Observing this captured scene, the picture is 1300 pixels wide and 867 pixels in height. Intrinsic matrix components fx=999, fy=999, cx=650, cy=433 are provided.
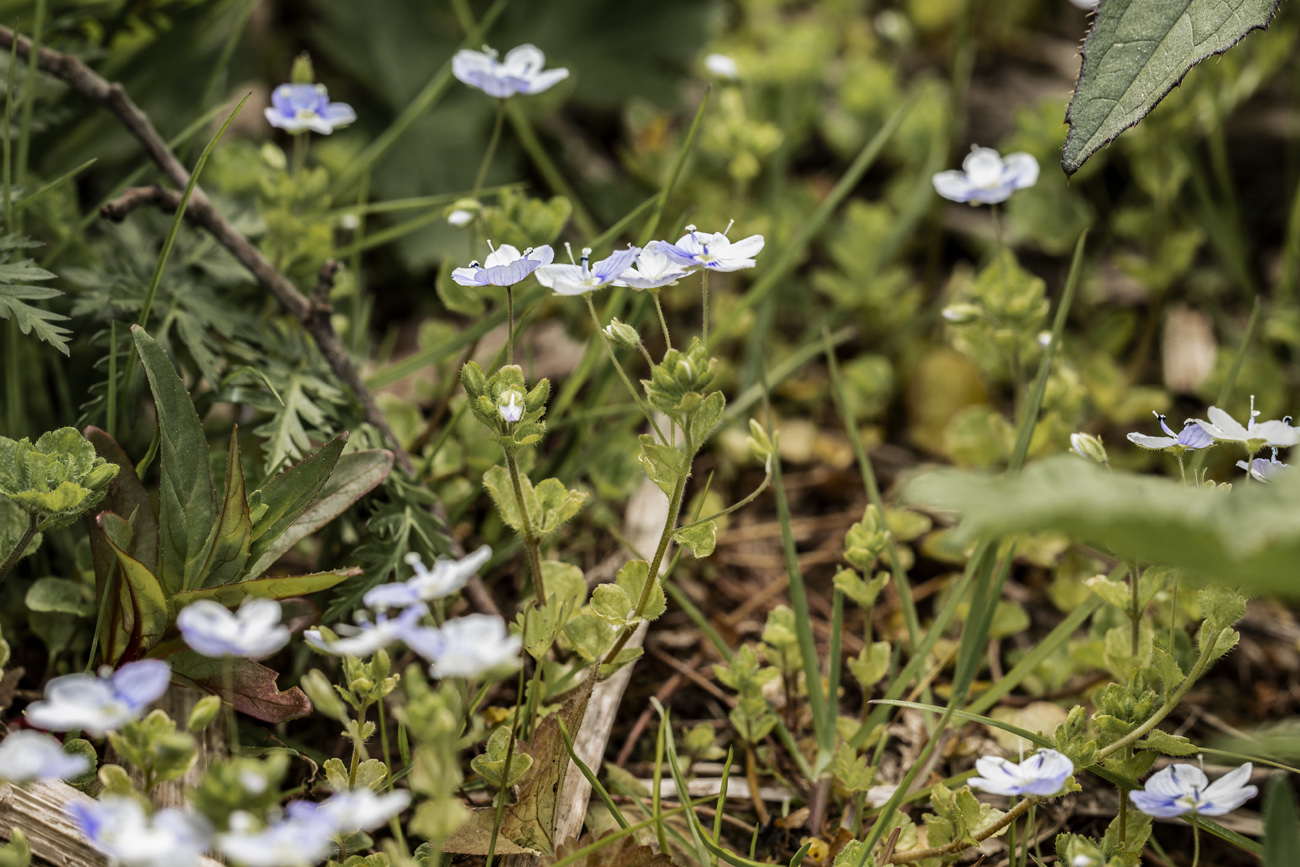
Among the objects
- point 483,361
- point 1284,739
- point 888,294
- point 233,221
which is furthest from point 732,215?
point 1284,739

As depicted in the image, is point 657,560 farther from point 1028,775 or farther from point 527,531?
point 1028,775

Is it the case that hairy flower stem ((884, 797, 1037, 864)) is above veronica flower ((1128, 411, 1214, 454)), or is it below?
below

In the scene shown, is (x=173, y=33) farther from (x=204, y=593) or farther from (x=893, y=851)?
(x=893, y=851)

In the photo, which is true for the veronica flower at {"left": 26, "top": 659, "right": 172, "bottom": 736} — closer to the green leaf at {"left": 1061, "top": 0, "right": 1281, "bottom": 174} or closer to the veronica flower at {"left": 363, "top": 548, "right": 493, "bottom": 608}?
the veronica flower at {"left": 363, "top": 548, "right": 493, "bottom": 608}

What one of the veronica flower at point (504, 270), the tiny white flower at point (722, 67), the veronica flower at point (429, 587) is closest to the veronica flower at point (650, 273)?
the veronica flower at point (504, 270)

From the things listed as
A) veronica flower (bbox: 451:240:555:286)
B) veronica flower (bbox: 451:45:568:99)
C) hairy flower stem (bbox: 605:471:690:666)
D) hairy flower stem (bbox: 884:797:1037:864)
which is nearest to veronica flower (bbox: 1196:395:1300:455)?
hairy flower stem (bbox: 884:797:1037:864)

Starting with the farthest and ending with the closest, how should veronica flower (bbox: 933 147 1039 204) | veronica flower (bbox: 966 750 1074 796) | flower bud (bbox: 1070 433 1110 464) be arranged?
1. veronica flower (bbox: 933 147 1039 204)
2. flower bud (bbox: 1070 433 1110 464)
3. veronica flower (bbox: 966 750 1074 796)
